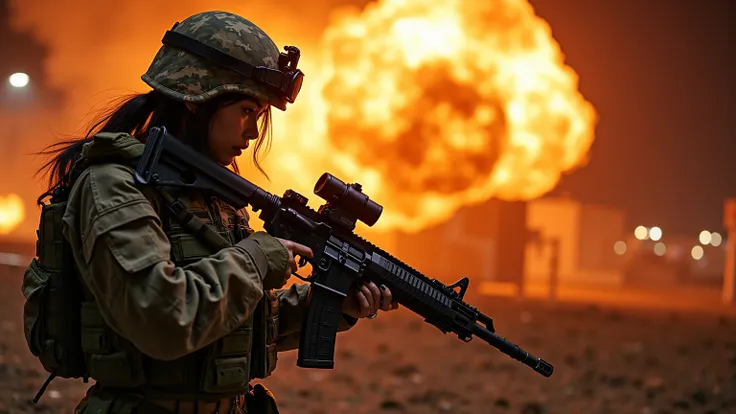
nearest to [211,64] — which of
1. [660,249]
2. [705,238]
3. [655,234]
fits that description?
[660,249]

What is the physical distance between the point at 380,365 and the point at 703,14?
101ft

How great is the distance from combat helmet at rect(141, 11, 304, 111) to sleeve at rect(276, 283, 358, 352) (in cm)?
81

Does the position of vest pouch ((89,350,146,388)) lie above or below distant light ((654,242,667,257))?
below

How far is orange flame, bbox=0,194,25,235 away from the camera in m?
26.3

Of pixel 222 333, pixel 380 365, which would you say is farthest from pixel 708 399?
pixel 222 333

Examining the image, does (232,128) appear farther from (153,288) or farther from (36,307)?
(36,307)

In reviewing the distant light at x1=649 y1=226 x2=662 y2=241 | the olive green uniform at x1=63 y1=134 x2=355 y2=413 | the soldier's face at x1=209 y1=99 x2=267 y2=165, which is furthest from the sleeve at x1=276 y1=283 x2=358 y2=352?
the distant light at x1=649 y1=226 x2=662 y2=241

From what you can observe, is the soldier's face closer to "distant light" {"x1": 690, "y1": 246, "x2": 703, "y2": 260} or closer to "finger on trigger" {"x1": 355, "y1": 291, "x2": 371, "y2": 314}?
"finger on trigger" {"x1": 355, "y1": 291, "x2": 371, "y2": 314}

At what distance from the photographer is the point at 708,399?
8094mm

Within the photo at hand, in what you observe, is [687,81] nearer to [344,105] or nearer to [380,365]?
[344,105]

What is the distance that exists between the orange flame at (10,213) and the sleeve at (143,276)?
83.8ft

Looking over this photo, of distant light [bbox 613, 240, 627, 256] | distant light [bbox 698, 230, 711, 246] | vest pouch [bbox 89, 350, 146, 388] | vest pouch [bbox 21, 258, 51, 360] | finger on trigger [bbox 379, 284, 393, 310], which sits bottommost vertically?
vest pouch [bbox 89, 350, 146, 388]

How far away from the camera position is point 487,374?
8.88 meters

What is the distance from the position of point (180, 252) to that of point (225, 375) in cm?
42
